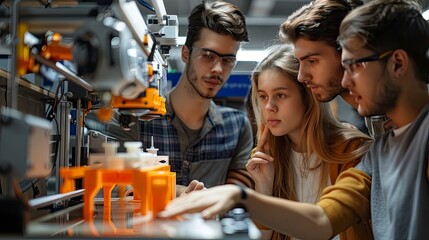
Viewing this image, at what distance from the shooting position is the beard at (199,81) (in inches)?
121

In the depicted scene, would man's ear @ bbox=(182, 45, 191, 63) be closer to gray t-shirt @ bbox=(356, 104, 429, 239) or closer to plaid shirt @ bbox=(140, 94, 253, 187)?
plaid shirt @ bbox=(140, 94, 253, 187)

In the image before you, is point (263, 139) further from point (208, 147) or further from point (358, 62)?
point (358, 62)

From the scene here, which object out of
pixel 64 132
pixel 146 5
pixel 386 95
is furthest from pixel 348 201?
pixel 64 132

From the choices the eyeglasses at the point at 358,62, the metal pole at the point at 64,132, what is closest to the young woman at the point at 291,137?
the eyeglasses at the point at 358,62

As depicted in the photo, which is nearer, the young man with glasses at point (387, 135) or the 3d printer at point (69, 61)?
the 3d printer at point (69, 61)

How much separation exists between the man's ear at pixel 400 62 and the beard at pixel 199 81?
131 centimetres

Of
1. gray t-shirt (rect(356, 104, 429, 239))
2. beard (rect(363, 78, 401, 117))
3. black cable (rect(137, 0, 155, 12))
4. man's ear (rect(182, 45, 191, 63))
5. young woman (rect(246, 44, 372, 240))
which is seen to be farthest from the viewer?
man's ear (rect(182, 45, 191, 63))

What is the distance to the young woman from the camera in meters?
2.56

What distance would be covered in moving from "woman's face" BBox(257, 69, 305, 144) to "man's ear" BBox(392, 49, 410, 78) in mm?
849

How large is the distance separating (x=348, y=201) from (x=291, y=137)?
81 cm

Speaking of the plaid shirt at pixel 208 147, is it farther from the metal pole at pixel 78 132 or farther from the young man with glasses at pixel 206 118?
the metal pole at pixel 78 132

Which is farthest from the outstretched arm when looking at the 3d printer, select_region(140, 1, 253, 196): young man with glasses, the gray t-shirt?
select_region(140, 1, 253, 196): young man with glasses

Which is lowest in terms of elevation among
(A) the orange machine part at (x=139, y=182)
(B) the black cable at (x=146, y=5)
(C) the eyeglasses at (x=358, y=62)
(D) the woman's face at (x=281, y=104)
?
(A) the orange machine part at (x=139, y=182)

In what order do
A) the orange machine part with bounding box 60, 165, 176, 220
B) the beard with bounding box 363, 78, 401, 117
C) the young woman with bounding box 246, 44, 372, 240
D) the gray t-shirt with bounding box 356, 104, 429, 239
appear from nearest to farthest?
the orange machine part with bounding box 60, 165, 176, 220 < the gray t-shirt with bounding box 356, 104, 429, 239 < the beard with bounding box 363, 78, 401, 117 < the young woman with bounding box 246, 44, 372, 240
